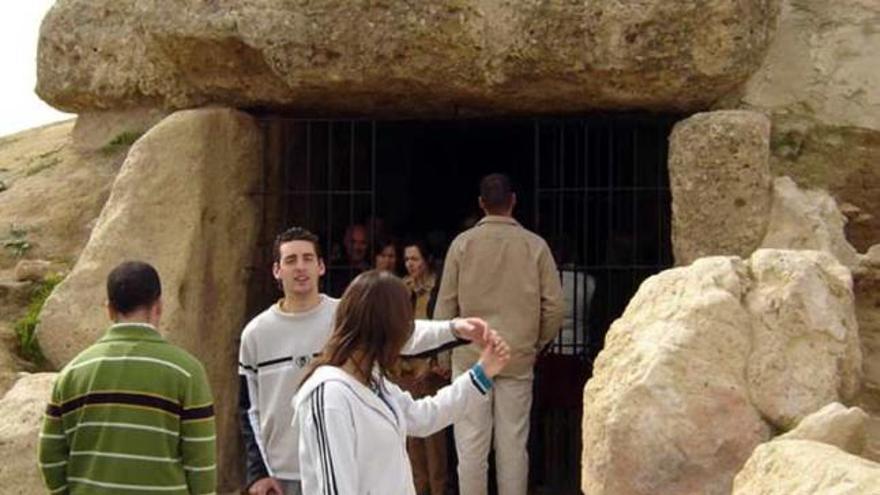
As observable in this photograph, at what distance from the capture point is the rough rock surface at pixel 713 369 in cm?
595

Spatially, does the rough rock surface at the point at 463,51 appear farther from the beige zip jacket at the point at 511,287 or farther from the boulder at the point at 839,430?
the boulder at the point at 839,430

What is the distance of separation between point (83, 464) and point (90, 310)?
3.47 metres

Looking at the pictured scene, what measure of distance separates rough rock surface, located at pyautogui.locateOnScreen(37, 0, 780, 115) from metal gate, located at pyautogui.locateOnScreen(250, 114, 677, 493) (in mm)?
387

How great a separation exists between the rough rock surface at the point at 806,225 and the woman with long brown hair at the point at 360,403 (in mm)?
3872

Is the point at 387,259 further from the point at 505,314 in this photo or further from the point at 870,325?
the point at 870,325

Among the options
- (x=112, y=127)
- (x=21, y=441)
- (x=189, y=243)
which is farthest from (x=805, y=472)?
(x=112, y=127)

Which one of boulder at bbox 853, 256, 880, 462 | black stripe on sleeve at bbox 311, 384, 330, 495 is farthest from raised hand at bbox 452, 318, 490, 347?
boulder at bbox 853, 256, 880, 462

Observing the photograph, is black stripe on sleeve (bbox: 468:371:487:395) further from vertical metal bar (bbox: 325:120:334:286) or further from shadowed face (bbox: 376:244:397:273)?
vertical metal bar (bbox: 325:120:334:286)

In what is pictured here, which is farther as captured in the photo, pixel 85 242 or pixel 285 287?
pixel 85 242

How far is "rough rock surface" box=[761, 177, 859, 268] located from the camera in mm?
7797

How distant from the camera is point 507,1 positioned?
26.1 feet

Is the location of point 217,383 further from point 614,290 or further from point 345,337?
point 345,337

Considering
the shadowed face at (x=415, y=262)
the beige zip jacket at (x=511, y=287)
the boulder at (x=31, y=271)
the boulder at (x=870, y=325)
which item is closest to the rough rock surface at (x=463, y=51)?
the shadowed face at (x=415, y=262)

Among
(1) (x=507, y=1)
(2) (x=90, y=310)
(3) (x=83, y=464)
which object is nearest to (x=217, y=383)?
(2) (x=90, y=310)
